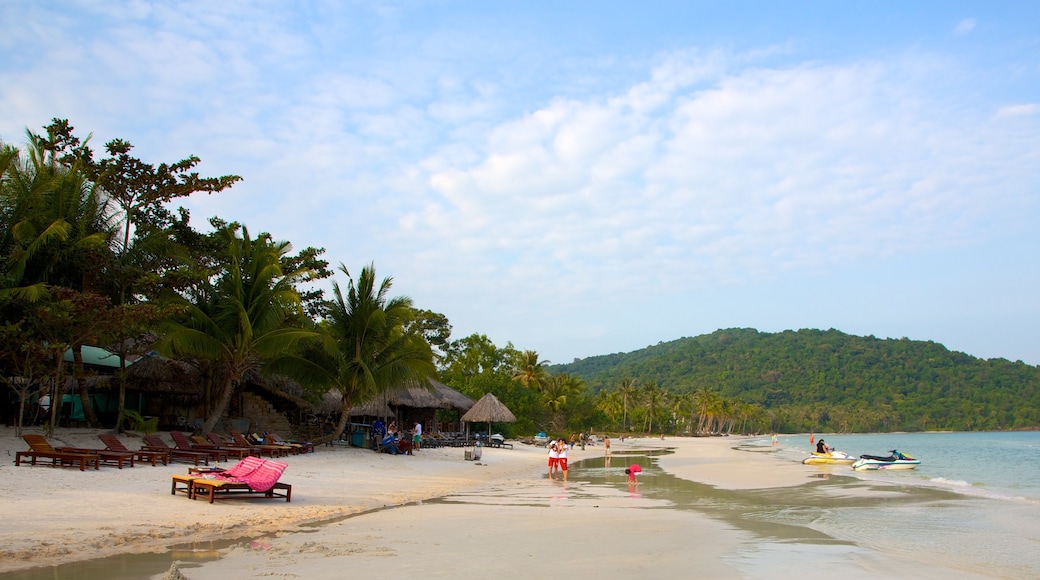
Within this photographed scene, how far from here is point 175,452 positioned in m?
14.3

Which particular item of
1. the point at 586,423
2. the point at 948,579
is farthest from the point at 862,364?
the point at 948,579

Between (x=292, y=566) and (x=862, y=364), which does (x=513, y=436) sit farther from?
(x=862, y=364)

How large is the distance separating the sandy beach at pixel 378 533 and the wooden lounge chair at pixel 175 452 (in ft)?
A: 2.15

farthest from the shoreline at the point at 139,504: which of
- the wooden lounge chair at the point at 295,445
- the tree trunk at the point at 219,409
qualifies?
the tree trunk at the point at 219,409

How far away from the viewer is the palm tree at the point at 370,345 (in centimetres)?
2108

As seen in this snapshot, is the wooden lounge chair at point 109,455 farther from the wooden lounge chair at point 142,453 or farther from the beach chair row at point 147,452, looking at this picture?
the wooden lounge chair at point 142,453

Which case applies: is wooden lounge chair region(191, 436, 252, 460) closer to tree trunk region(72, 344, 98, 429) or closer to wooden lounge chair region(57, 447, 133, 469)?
wooden lounge chair region(57, 447, 133, 469)

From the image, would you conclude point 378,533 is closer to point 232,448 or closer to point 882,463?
point 232,448

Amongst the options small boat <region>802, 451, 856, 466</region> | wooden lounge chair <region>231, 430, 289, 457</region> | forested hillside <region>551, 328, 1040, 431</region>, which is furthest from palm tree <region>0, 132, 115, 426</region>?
forested hillside <region>551, 328, 1040, 431</region>

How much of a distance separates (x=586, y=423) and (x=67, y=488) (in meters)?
53.6

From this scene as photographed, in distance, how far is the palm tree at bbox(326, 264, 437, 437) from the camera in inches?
830

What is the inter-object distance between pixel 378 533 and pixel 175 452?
7934mm

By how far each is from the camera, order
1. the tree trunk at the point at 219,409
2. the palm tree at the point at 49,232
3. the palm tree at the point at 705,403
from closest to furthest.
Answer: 1. the palm tree at the point at 49,232
2. the tree trunk at the point at 219,409
3. the palm tree at the point at 705,403

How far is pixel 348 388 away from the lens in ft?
69.3
